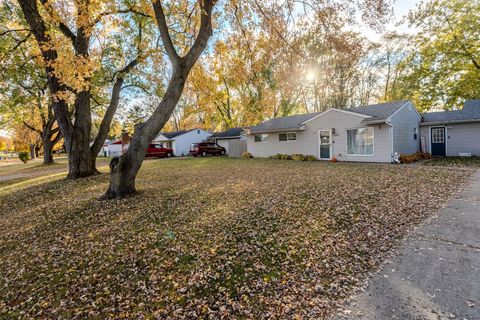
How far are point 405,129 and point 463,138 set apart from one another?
3.89 meters

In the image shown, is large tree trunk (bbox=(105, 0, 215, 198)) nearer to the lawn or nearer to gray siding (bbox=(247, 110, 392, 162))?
the lawn

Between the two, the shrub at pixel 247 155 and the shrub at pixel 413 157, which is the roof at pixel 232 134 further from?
the shrub at pixel 413 157

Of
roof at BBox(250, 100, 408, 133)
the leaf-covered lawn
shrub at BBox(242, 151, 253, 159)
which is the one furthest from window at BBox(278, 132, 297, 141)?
the leaf-covered lawn

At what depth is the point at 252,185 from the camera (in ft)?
28.8

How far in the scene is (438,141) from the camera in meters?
17.0

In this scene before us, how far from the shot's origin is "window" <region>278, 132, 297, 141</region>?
766 inches

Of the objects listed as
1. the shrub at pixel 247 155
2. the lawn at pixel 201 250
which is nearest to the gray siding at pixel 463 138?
the lawn at pixel 201 250

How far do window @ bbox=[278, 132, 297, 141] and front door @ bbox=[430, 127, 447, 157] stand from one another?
9.59 metres

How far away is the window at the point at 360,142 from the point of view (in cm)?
1507

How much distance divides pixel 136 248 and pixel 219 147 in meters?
24.5

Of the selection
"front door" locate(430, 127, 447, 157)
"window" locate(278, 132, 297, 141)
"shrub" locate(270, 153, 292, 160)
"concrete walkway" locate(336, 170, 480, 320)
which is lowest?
"concrete walkway" locate(336, 170, 480, 320)

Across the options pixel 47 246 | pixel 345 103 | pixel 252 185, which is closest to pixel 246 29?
pixel 252 185

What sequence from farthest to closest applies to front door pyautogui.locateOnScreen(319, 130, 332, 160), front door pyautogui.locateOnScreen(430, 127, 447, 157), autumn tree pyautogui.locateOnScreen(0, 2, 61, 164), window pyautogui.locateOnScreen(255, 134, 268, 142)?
window pyautogui.locateOnScreen(255, 134, 268, 142)
front door pyautogui.locateOnScreen(319, 130, 332, 160)
front door pyautogui.locateOnScreen(430, 127, 447, 157)
autumn tree pyautogui.locateOnScreen(0, 2, 61, 164)

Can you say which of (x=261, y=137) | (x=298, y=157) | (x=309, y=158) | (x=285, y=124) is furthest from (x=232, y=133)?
(x=309, y=158)
